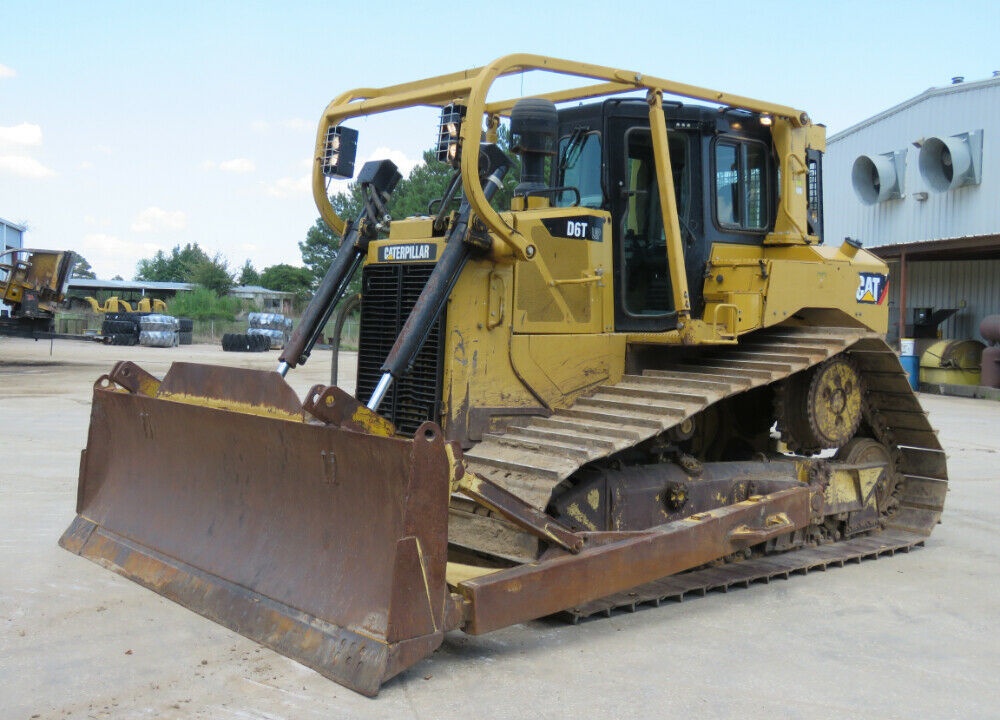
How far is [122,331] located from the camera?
3897 centimetres

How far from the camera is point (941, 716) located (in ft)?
13.9

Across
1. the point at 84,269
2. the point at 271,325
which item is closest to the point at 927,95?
the point at 271,325

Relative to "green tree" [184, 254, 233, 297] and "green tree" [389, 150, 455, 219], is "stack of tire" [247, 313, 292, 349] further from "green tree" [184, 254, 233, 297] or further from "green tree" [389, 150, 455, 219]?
"green tree" [184, 254, 233, 297]

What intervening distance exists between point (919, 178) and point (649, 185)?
21054 mm

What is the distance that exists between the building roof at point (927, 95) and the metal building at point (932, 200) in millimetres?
24

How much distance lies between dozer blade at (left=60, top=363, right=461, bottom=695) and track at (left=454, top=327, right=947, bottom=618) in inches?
34.8

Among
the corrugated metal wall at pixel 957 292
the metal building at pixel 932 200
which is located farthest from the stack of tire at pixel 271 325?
the corrugated metal wall at pixel 957 292

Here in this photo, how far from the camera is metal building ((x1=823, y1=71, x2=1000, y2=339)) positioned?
23.1 meters

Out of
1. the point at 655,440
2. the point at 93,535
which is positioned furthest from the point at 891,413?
the point at 93,535

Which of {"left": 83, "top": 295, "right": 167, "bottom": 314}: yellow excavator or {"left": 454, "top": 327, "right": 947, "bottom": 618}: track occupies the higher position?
{"left": 83, "top": 295, "right": 167, "bottom": 314}: yellow excavator

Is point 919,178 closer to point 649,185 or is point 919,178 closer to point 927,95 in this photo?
point 927,95

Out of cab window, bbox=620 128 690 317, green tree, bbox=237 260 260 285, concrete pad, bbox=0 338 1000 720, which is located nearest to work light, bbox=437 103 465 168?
cab window, bbox=620 128 690 317

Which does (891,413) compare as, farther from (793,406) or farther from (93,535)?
(93,535)

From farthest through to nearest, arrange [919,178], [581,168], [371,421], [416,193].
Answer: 1. [416,193]
2. [919,178]
3. [581,168]
4. [371,421]
